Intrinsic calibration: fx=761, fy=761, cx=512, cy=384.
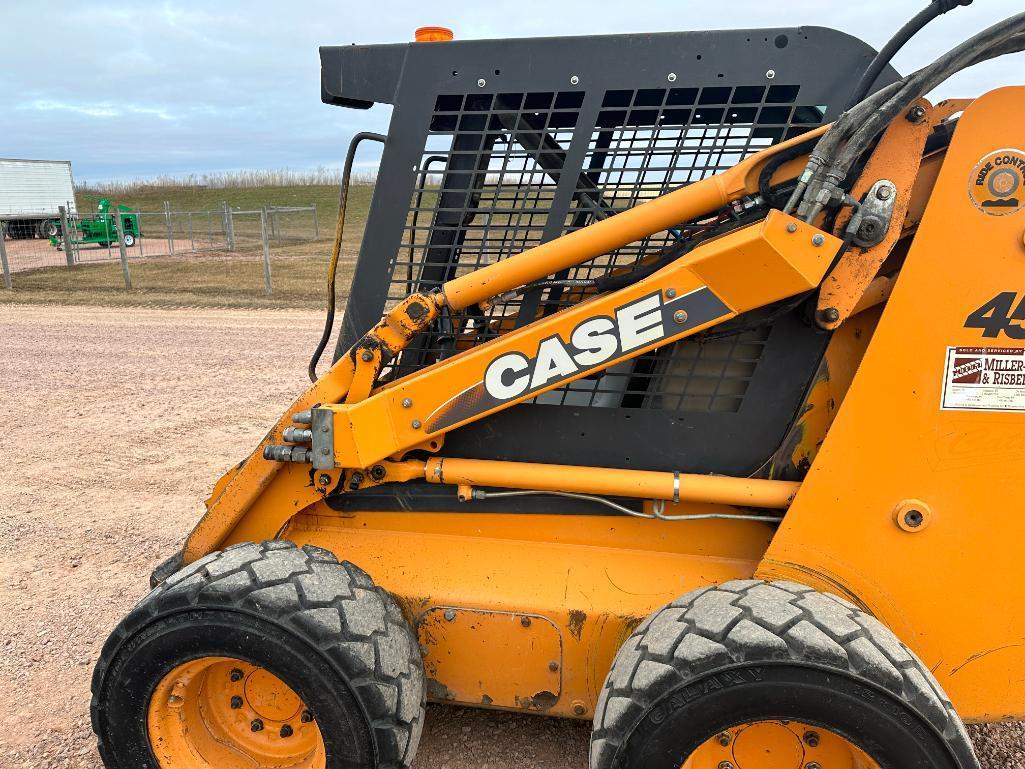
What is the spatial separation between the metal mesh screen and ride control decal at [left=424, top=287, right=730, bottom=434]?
260mm

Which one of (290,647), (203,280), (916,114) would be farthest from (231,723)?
(203,280)

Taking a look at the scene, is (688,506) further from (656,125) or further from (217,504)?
(217,504)

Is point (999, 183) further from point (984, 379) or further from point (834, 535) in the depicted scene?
point (834, 535)

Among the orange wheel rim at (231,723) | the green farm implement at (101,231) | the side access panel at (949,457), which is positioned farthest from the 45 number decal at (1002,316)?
the green farm implement at (101,231)

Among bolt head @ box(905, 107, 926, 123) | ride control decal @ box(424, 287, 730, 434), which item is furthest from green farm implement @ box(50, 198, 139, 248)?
bolt head @ box(905, 107, 926, 123)

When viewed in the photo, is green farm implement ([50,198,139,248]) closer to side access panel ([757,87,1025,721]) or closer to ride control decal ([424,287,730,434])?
ride control decal ([424,287,730,434])

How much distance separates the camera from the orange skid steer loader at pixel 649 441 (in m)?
2.06

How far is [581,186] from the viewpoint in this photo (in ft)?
8.27

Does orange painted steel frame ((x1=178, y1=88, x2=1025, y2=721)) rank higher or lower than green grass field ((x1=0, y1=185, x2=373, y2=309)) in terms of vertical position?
higher

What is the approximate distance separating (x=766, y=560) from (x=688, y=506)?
0.30 metres

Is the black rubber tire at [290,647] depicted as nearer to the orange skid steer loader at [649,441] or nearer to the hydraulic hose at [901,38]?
the orange skid steer loader at [649,441]

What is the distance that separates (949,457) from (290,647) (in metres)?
2.02

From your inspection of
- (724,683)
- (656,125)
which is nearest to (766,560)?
(724,683)

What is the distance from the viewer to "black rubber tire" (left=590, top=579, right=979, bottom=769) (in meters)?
1.93
